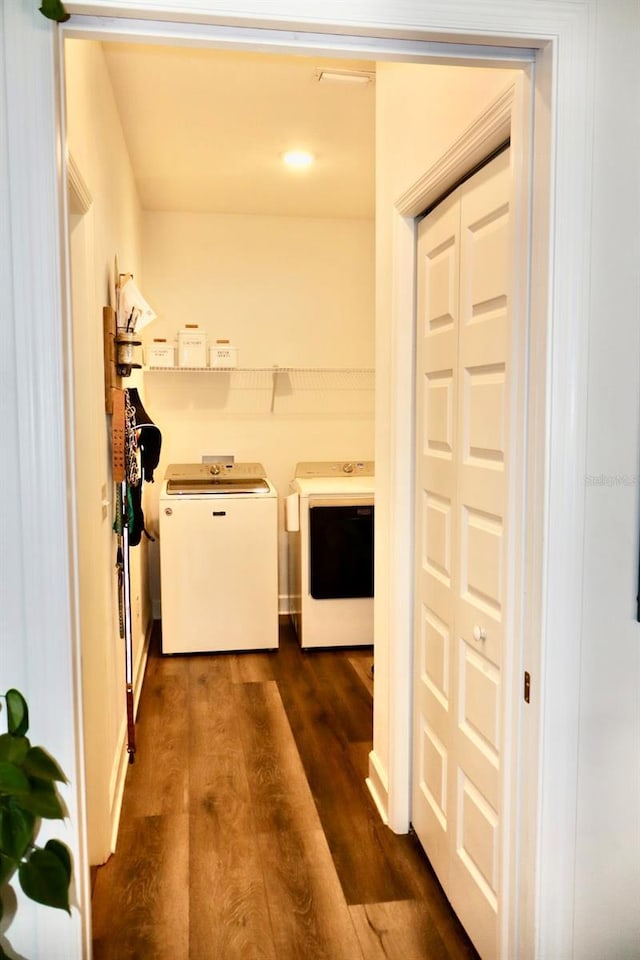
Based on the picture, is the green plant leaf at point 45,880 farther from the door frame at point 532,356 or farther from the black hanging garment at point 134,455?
the black hanging garment at point 134,455

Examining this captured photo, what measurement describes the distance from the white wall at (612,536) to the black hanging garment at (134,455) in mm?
1915

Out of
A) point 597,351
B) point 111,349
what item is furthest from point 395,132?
point 597,351

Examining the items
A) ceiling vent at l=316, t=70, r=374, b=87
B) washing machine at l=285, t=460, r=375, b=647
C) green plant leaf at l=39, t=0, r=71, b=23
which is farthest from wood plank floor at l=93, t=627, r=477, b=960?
ceiling vent at l=316, t=70, r=374, b=87

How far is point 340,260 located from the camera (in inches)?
191

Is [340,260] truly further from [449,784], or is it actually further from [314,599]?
[449,784]

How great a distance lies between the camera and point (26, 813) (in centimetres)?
92

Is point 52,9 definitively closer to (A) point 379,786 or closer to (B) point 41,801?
(B) point 41,801

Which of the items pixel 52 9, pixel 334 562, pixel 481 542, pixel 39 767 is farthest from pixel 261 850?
pixel 52 9

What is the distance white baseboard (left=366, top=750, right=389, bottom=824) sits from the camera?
2492mm

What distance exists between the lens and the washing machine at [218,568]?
4102mm

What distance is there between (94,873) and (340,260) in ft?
12.3

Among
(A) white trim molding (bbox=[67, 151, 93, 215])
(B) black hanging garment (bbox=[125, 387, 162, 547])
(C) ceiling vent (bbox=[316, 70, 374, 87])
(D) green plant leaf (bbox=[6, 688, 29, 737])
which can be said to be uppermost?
(C) ceiling vent (bbox=[316, 70, 374, 87])

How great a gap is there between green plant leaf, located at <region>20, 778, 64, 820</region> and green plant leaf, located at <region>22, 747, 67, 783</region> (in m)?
0.02

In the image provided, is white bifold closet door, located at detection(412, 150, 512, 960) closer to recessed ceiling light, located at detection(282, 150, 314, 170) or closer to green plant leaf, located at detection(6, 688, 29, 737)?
green plant leaf, located at detection(6, 688, 29, 737)
